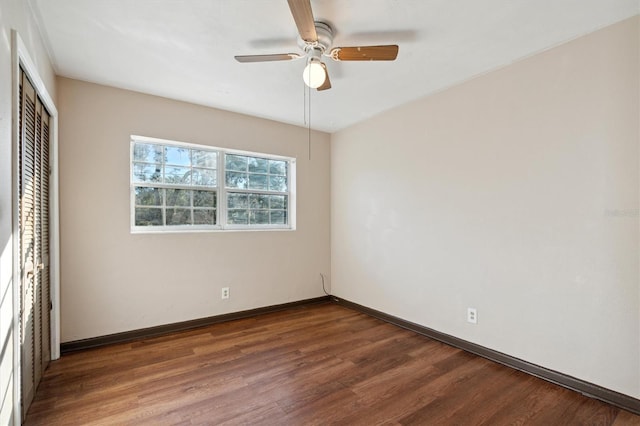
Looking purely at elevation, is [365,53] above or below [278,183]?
above

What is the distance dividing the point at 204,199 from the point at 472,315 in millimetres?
3080

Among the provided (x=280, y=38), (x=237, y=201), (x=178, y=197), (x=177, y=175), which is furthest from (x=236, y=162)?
(x=280, y=38)

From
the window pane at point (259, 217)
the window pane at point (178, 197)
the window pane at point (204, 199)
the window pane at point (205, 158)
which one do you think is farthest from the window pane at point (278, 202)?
the window pane at point (178, 197)

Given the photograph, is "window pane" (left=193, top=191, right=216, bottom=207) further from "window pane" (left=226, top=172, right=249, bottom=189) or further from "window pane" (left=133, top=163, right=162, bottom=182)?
"window pane" (left=133, top=163, right=162, bottom=182)

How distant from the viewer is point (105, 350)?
9.01ft

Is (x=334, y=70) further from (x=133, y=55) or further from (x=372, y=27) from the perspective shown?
(x=133, y=55)

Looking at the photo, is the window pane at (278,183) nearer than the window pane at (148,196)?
No

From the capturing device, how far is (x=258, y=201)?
3955 millimetres

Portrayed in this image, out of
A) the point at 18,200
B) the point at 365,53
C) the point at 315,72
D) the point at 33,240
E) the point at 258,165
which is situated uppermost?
the point at 365,53

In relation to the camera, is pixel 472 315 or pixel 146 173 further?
pixel 146 173

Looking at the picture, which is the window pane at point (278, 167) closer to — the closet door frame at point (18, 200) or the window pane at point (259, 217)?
the window pane at point (259, 217)

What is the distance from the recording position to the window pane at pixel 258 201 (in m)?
3.90

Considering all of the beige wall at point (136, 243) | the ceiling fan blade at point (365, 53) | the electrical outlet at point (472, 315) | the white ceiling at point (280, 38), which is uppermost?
the white ceiling at point (280, 38)

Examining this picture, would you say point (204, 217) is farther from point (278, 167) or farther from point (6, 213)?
point (6, 213)
